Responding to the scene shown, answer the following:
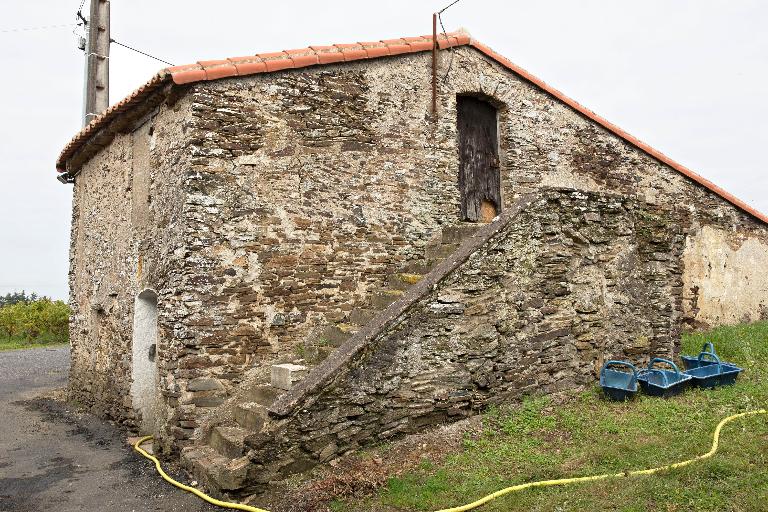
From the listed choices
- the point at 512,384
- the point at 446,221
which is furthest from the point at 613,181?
the point at 512,384

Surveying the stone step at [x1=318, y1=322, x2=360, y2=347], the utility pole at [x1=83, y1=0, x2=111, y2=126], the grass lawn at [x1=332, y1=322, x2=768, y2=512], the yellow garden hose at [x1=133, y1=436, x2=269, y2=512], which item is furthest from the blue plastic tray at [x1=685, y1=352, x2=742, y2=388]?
the utility pole at [x1=83, y1=0, x2=111, y2=126]

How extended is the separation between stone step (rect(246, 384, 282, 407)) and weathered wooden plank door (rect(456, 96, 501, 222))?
179 inches


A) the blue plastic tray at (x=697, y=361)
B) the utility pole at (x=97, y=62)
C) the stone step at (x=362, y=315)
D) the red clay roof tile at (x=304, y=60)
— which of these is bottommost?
the blue plastic tray at (x=697, y=361)

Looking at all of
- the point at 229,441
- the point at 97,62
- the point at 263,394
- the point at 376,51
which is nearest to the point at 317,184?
the point at 376,51

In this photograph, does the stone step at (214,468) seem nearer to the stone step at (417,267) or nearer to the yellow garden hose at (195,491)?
the yellow garden hose at (195,491)

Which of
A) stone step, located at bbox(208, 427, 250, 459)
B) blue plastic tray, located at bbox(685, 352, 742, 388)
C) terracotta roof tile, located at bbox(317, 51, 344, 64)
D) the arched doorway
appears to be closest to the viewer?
stone step, located at bbox(208, 427, 250, 459)

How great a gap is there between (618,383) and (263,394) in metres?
4.23

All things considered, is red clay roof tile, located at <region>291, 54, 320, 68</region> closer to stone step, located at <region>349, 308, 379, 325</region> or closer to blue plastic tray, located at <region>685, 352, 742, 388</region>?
stone step, located at <region>349, 308, 379, 325</region>

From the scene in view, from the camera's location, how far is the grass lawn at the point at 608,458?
4.11m

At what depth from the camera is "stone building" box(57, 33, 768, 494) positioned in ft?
19.3

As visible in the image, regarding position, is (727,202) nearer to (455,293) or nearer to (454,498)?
(455,293)

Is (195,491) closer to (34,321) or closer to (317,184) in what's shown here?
(317,184)

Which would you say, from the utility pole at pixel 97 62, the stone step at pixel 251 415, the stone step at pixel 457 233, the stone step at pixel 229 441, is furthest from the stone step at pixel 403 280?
the utility pole at pixel 97 62

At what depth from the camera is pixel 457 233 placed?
8.45 m
